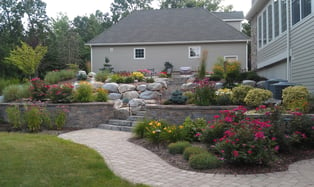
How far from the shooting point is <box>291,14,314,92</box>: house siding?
30.1 ft

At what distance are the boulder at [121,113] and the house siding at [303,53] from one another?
607 centimetres

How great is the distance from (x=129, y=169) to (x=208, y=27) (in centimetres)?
1944

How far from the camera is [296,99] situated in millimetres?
7875

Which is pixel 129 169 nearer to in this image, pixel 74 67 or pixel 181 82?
pixel 181 82

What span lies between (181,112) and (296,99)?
3147 mm

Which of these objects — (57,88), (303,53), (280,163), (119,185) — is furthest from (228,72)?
(119,185)

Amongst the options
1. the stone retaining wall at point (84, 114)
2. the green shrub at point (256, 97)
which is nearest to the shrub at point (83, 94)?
the stone retaining wall at point (84, 114)

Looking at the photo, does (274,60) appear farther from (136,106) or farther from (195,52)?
(195,52)

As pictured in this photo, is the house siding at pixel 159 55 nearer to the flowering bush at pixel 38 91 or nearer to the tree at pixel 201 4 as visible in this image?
the flowering bush at pixel 38 91

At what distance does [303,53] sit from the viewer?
32.1 feet

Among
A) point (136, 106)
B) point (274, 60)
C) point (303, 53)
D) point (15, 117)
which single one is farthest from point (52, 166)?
point (274, 60)

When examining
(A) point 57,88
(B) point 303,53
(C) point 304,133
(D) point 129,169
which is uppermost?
(B) point 303,53

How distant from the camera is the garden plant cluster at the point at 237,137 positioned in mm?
5166

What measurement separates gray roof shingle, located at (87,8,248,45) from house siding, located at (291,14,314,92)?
1097 centimetres
